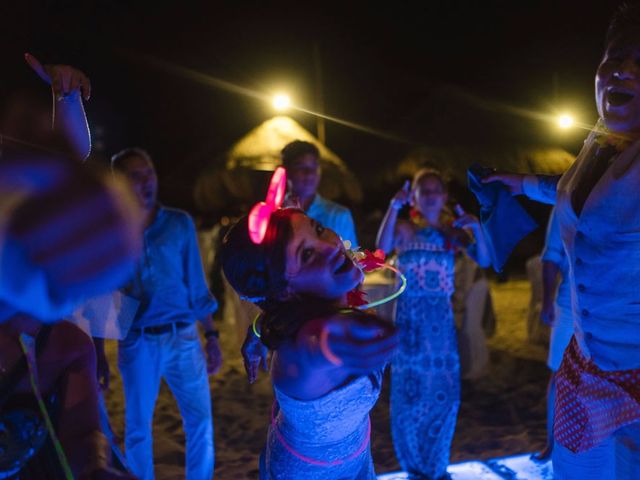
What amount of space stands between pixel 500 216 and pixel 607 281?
1.93 ft

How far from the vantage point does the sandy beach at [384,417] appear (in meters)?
4.03

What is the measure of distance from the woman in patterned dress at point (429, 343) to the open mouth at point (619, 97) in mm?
1502

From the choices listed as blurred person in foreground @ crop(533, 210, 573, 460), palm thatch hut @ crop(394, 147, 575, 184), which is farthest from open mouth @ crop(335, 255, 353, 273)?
palm thatch hut @ crop(394, 147, 575, 184)

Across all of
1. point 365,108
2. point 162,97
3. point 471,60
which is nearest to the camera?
point 471,60

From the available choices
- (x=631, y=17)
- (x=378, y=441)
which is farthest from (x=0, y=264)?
(x=378, y=441)

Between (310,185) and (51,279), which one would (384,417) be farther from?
(51,279)

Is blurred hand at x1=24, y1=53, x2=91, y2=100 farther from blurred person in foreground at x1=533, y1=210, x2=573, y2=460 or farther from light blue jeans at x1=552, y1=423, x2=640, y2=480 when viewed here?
blurred person in foreground at x1=533, y1=210, x2=573, y2=460

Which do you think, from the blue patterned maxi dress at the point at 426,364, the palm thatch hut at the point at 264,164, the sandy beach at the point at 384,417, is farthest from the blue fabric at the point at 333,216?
the palm thatch hut at the point at 264,164

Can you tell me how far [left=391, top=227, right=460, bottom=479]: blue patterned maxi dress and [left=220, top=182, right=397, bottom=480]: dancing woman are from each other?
64.8 inches

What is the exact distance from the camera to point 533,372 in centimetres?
595

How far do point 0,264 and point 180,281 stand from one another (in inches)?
90.2

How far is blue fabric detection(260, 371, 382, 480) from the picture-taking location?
1.66 m

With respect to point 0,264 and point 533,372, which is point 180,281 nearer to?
point 0,264

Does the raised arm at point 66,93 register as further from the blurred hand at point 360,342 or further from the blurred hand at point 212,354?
the blurred hand at point 212,354
